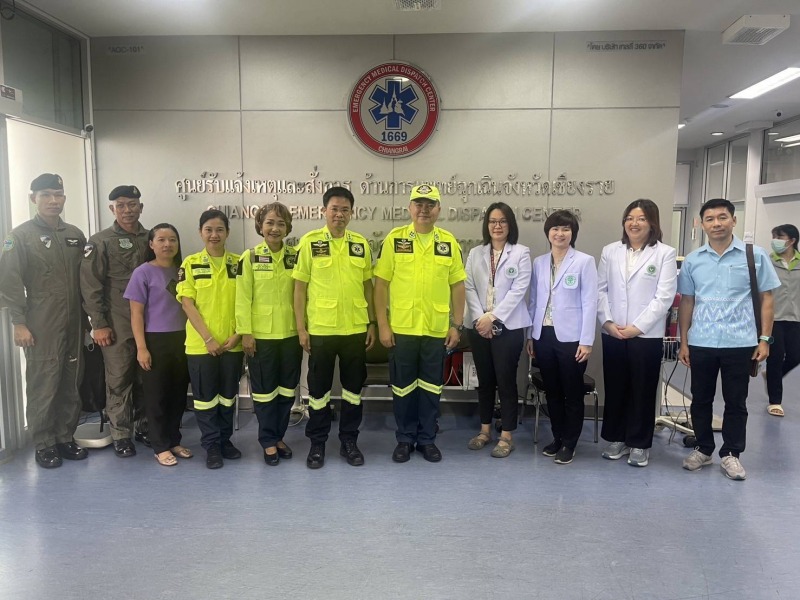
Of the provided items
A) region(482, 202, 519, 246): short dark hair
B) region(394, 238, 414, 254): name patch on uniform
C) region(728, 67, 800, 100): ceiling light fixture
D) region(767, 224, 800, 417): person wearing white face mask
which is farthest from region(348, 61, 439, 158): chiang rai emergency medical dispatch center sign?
region(728, 67, 800, 100): ceiling light fixture

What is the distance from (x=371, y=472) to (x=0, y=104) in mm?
3327

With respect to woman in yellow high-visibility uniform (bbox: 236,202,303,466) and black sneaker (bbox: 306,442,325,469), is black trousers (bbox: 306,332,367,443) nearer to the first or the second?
black sneaker (bbox: 306,442,325,469)

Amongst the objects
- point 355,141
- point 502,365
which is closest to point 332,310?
Result: point 502,365

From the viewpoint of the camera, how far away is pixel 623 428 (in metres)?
3.50

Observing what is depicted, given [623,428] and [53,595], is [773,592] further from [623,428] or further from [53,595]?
[53,595]

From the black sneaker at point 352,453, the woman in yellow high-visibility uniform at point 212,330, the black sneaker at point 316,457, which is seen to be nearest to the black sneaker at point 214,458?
the woman in yellow high-visibility uniform at point 212,330

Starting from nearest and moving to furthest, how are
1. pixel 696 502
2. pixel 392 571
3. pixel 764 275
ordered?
pixel 392 571 < pixel 696 502 < pixel 764 275

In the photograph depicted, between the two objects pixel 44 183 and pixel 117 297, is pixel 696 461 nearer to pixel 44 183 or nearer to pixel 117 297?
pixel 117 297

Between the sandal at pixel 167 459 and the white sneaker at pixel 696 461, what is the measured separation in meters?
3.26

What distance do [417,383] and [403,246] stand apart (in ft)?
2.94

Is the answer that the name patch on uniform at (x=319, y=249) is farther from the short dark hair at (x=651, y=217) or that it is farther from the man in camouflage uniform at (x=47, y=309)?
the short dark hair at (x=651, y=217)

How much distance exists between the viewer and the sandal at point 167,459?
3.38 m

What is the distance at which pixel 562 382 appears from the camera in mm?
3416

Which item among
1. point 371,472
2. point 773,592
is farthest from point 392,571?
point 773,592
